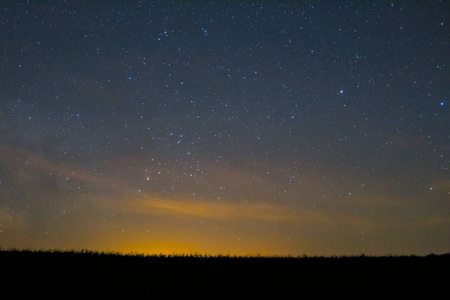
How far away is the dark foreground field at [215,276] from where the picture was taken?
26.3 ft

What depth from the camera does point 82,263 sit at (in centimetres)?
1049

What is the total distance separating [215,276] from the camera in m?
9.29

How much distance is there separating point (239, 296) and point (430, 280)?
4.72m

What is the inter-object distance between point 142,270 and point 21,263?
3135mm

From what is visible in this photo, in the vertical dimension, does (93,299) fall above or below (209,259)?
below

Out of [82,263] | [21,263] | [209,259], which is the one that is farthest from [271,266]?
[21,263]

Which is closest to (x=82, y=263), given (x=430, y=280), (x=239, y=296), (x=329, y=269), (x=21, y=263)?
(x=21, y=263)

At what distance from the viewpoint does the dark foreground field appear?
8023mm

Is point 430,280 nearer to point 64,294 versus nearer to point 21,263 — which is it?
point 64,294

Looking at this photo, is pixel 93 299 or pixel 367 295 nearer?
pixel 93 299

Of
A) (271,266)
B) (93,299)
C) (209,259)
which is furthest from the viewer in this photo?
(209,259)

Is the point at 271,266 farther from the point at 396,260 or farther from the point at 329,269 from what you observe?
the point at 396,260

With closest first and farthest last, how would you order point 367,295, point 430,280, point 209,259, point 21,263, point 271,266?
point 367,295 < point 430,280 < point 21,263 < point 271,266 < point 209,259

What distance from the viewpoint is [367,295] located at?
26.0 feet
